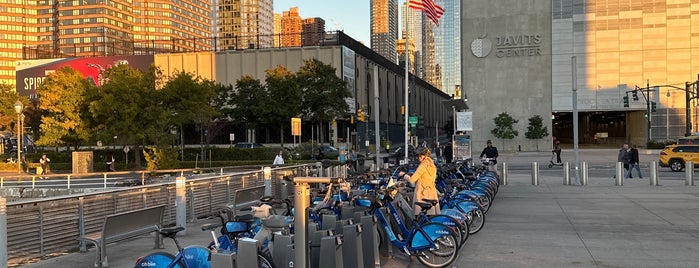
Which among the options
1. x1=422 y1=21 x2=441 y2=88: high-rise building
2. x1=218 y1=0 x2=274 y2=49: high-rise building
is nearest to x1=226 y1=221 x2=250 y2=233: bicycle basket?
x1=422 y1=21 x2=441 y2=88: high-rise building

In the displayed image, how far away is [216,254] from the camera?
16.8 feet

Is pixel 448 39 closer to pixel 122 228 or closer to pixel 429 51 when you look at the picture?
pixel 429 51

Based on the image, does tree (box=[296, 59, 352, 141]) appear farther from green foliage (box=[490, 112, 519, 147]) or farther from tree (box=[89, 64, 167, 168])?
green foliage (box=[490, 112, 519, 147])

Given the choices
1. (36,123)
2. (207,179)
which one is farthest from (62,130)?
(207,179)

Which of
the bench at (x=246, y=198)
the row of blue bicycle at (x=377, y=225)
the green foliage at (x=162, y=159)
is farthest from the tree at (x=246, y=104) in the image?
the row of blue bicycle at (x=377, y=225)

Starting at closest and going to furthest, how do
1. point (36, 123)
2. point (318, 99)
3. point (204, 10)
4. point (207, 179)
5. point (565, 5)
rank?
1. point (207, 179)
2. point (318, 99)
3. point (36, 123)
4. point (565, 5)
5. point (204, 10)

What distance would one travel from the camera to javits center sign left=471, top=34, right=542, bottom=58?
2790 inches

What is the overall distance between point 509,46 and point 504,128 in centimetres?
1085

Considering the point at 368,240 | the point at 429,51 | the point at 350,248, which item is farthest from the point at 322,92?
the point at 350,248

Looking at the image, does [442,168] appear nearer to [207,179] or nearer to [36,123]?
[207,179]

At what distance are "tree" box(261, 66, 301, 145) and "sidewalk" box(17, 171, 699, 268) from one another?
118 feet

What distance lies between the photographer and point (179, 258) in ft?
18.1

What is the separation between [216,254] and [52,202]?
4.70 metres

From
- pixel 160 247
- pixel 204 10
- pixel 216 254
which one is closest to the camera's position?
pixel 216 254
